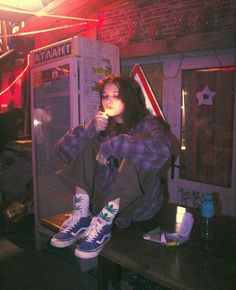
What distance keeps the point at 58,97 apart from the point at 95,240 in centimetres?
211

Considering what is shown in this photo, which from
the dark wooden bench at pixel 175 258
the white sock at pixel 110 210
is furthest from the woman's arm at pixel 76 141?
the dark wooden bench at pixel 175 258

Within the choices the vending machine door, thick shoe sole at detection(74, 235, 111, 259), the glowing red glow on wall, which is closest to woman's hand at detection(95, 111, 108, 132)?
thick shoe sole at detection(74, 235, 111, 259)

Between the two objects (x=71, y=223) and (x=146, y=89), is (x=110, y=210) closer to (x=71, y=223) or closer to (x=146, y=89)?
(x=71, y=223)

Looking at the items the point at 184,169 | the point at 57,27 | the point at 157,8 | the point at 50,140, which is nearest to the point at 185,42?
the point at 157,8

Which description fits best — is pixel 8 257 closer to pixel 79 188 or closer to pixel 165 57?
pixel 79 188

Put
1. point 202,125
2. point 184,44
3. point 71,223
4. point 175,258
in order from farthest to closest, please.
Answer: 1. point 202,125
2. point 184,44
3. point 71,223
4. point 175,258

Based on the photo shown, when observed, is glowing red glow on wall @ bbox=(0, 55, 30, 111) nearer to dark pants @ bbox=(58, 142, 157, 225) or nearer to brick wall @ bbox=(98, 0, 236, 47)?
brick wall @ bbox=(98, 0, 236, 47)

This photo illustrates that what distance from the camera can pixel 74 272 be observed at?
318cm

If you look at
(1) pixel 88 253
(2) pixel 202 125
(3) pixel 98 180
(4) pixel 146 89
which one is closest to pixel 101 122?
(3) pixel 98 180

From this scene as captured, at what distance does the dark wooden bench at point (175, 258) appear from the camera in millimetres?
1589

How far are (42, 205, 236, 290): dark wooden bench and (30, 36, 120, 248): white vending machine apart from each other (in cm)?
135

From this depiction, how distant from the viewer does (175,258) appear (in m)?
1.81

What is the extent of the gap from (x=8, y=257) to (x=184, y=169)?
2658mm

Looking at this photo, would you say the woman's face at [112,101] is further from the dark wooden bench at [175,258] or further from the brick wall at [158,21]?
the brick wall at [158,21]
